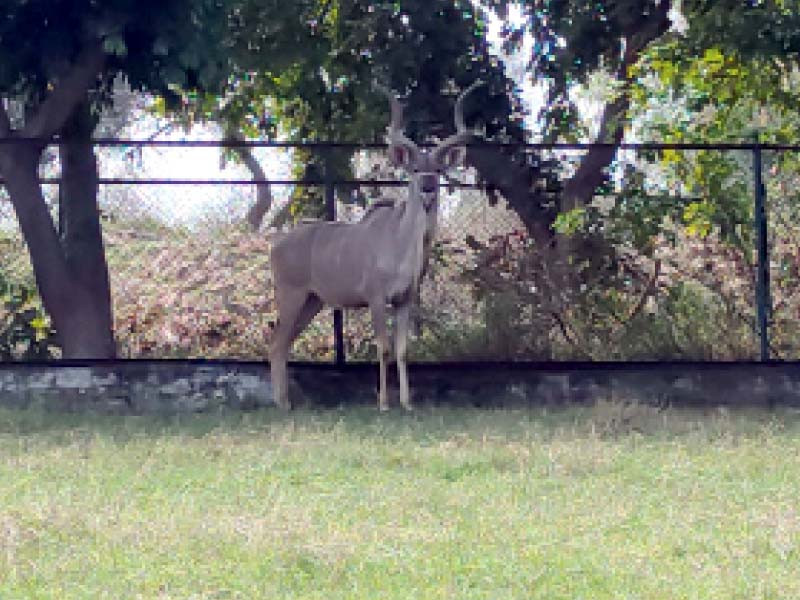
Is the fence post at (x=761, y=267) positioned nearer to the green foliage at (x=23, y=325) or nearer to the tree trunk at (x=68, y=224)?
the tree trunk at (x=68, y=224)

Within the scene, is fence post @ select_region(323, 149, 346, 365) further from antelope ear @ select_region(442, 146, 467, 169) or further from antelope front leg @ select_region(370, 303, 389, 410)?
antelope ear @ select_region(442, 146, 467, 169)

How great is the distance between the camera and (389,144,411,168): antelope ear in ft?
40.9

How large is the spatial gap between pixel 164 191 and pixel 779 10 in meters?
4.81

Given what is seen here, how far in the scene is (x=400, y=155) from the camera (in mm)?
12531

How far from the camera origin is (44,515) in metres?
6.89

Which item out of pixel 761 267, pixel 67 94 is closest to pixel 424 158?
pixel 67 94

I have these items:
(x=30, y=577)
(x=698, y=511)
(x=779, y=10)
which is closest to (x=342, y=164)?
(x=779, y=10)

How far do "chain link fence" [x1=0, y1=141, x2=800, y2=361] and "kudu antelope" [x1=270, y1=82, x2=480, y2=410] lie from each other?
1.45 ft

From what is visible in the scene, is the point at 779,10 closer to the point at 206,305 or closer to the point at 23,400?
the point at 206,305

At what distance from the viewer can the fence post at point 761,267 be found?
12914 millimetres

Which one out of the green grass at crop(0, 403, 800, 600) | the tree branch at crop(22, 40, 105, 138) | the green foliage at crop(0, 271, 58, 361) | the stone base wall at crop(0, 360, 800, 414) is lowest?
the stone base wall at crop(0, 360, 800, 414)

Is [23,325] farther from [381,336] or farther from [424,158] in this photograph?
[424,158]

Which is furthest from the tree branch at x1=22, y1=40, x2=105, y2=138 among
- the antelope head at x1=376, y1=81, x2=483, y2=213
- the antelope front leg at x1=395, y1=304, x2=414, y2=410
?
the antelope front leg at x1=395, y1=304, x2=414, y2=410

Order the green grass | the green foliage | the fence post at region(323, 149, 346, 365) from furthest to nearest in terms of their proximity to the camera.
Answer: the fence post at region(323, 149, 346, 365)
the green foliage
the green grass
